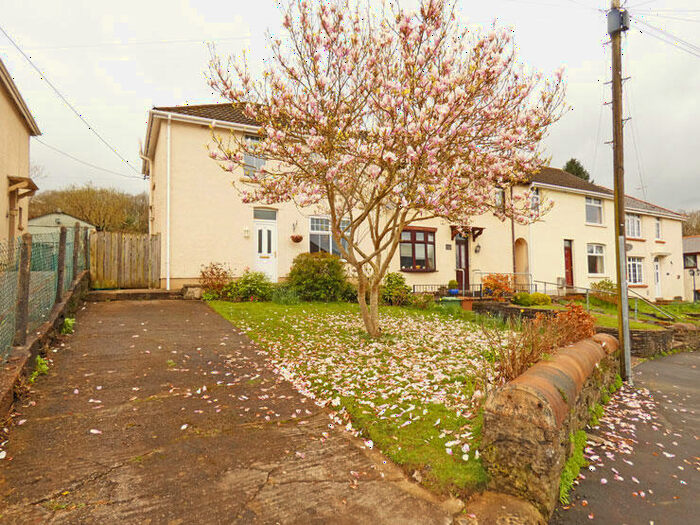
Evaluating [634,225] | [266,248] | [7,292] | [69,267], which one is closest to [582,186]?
[634,225]

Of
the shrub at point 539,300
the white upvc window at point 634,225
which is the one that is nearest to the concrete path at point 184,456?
the shrub at point 539,300

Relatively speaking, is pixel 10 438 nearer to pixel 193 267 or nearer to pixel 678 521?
pixel 678 521

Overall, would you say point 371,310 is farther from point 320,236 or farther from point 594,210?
point 594,210

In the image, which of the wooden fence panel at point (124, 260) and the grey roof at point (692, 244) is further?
the grey roof at point (692, 244)

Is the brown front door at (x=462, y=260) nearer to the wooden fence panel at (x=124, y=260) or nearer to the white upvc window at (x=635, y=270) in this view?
the wooden fence panel at (x=124, y=260)

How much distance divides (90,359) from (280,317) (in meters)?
4.62

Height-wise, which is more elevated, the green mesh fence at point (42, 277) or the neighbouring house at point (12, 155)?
the neighbouring house at point (12, 155)

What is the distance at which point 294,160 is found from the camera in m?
6.81

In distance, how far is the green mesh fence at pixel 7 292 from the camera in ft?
15.3

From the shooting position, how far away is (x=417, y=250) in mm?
17719

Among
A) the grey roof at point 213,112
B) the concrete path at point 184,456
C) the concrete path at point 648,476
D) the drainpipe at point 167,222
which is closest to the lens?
the concrete path at point 184,456

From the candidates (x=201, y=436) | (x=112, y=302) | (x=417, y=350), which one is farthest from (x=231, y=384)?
(x=112, y=302)

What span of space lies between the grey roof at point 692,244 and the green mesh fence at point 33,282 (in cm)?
4912

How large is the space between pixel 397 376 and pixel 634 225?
89.5ft
